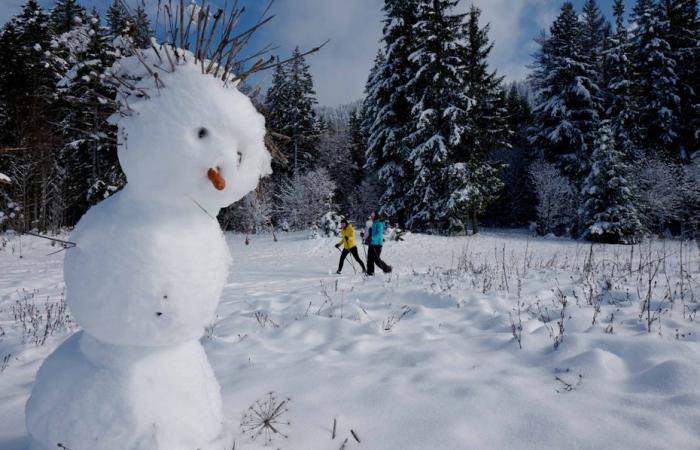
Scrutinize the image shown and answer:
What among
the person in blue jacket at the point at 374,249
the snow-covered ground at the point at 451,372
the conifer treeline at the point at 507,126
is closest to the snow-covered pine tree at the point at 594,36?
the conifer treeline at the point at 507,126

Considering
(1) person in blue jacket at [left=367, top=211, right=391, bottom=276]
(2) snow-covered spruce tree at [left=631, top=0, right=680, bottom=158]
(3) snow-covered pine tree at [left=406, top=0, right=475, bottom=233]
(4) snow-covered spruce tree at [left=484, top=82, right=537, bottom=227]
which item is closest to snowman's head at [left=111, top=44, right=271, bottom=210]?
(1) person in blue jacket at [left=367, top=211, right=391, bottom=276]

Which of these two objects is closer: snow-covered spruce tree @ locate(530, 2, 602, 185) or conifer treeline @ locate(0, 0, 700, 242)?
conifer treeline @ locate(0, 0, 700, 242)

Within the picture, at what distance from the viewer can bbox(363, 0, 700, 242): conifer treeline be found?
1978 centimetres

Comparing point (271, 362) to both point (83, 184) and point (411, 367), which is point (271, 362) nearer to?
point (411, 367)

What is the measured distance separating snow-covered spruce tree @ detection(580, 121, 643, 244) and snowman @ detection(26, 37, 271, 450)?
21.6 metres

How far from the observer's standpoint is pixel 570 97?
24406mm

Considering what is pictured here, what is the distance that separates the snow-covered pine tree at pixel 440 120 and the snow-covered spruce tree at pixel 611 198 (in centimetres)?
640

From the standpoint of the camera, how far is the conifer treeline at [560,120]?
64.9ft

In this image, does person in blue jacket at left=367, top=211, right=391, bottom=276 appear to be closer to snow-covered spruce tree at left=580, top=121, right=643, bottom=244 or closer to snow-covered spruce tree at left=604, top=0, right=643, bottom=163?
snow-covered spruce tree at left=580, top=121, right=643, bottom=244

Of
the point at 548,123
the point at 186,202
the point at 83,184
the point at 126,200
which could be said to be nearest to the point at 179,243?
the point at 186,202

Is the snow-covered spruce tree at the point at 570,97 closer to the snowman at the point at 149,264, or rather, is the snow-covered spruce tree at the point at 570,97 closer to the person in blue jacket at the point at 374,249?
the person in blue jacket at the point at 374,249

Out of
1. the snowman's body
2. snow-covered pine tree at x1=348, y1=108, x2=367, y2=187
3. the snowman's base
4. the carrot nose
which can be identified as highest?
snow-covered pine tree at x1=348, y1=108, x2=367, y2=187

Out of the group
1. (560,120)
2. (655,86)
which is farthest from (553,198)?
(655,86)

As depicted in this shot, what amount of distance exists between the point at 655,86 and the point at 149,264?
31.2m
